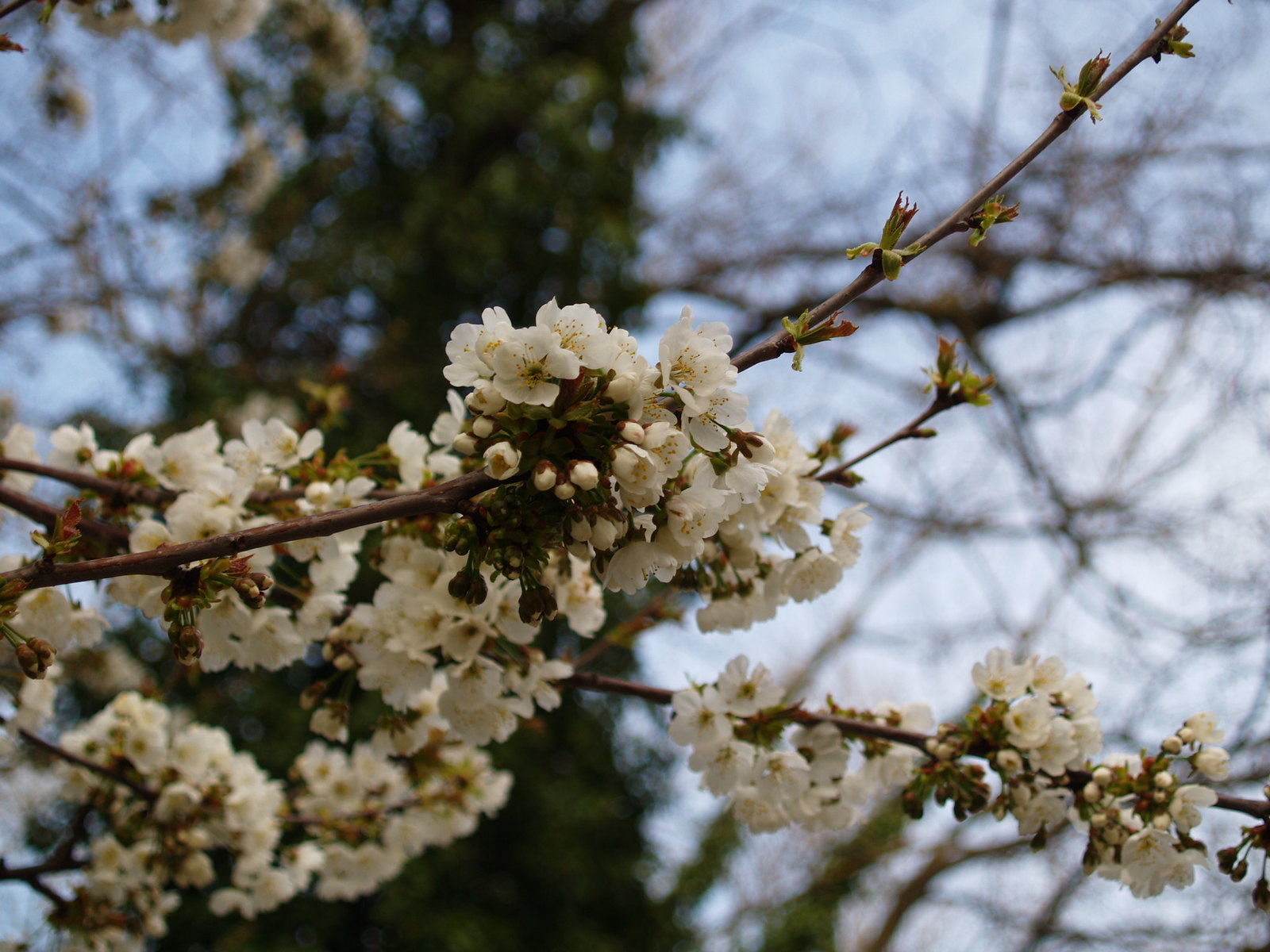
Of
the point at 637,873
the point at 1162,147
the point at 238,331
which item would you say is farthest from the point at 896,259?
the point at 238,331

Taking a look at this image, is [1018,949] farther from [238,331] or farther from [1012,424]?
[238,331]

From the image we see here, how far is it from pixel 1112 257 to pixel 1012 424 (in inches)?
39.5

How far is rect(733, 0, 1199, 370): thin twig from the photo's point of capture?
1176 millimetres

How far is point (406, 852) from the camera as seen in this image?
2.61 metres

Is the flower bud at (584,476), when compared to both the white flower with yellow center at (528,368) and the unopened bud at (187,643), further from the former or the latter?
the unopened bud at (187,643)

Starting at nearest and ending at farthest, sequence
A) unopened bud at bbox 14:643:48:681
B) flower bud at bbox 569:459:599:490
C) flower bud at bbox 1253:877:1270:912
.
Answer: flower bud at bbox 569:459:599:490, unopened bud at bbox 14:643:48:681, flower bud at bbox 1253:877:1270:912

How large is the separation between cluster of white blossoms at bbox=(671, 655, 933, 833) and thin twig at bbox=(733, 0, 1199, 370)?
631 millimetres

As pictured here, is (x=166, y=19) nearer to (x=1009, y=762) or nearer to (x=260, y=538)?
(x=260, y=538)

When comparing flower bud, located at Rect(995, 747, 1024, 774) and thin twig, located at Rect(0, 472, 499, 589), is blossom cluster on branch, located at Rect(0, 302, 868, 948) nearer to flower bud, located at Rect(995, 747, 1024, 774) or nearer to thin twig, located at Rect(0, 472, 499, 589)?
thin twig, located at Rect(0, 472, 499, 589)

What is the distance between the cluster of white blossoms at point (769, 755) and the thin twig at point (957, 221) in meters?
0.63

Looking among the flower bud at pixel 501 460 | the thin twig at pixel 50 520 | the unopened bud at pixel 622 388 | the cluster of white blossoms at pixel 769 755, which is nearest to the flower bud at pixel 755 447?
the unopened bud at pixel 622 388

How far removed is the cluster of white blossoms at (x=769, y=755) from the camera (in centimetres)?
160

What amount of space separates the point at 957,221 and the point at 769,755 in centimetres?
95

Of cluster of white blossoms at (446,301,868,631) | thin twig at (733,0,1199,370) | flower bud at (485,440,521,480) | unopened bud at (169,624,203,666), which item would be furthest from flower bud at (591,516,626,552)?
unopened bud at (169,624,203,666)
